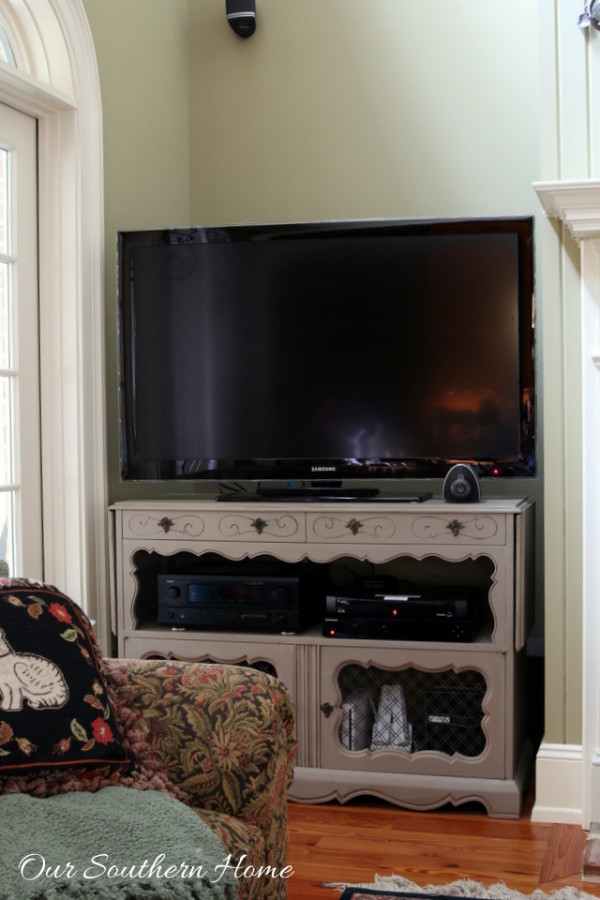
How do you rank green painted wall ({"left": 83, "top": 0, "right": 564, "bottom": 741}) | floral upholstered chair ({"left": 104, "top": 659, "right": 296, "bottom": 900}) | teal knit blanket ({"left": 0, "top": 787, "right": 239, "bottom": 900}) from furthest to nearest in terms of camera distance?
green painted wall ({"left": 83, "top": 0, "right": 564, "bottom": 741}) < floral upholstered chair ({"left": 104, "top": 659, "right": 296, "bottom": 900}) < teal knit blanket ({"left": 0, "top": 787, "right": 239, "bottom": 900})

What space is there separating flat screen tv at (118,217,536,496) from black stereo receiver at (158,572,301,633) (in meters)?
0.32

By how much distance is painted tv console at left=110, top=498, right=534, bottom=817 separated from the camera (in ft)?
9.33

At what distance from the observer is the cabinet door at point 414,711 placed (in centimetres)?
286

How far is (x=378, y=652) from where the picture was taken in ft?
9.65

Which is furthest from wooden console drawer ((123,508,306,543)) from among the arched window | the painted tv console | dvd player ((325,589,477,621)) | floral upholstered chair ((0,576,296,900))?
the arched window

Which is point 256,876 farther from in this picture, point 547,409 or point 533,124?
point 533,124

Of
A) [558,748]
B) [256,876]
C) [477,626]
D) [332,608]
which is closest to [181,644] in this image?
[332,608]

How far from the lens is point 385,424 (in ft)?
10.1

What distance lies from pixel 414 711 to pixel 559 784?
0.44 m

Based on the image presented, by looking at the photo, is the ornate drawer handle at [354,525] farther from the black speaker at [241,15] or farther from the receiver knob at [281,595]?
the black speaker at [241,15]

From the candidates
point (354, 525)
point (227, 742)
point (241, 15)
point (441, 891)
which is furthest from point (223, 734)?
point (241, 15)

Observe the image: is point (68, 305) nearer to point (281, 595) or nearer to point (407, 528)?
point (281, 595)

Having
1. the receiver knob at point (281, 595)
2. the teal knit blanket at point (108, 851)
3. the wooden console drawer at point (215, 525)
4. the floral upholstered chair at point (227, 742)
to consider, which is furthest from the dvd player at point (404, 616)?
the teal knit blanket at point (108, 851)

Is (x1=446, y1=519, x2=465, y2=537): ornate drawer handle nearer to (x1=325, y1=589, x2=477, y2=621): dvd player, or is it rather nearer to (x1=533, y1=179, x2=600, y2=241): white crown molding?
(x1=325, y1=589, x2=477, y2=621): dvd player
